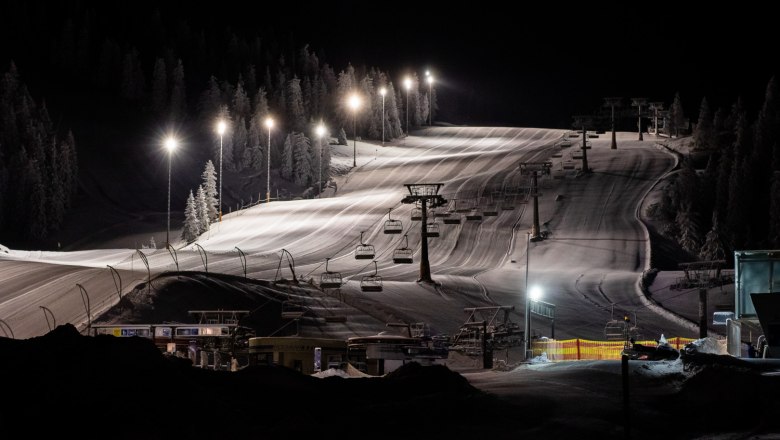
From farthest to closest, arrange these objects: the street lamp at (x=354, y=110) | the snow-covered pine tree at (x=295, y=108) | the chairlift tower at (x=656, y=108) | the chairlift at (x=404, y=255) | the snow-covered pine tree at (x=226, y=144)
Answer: the snow-covered pine tree at (x=295, y=108), the street lamp at (x=354, y=110), the chairlift tower at (x=656, y=108), the snow-covered pine tree at (x=226, y=144), the chairlift at (x=404, y=255)

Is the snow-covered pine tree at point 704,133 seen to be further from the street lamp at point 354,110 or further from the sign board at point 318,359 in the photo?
the sign board at point 318,359

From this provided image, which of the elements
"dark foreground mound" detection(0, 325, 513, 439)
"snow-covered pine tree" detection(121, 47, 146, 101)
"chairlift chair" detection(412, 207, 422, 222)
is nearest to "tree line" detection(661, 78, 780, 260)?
"chairlift chair" detection(412, 207, 422, 222)

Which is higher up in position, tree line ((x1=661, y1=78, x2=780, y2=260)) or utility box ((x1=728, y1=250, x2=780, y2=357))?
tree line ((x1=661, y1=78, x2=780, y2=260))

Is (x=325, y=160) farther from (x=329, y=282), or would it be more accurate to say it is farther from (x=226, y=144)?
(x=329, y=282)

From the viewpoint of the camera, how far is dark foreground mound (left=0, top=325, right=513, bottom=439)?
1755 cm

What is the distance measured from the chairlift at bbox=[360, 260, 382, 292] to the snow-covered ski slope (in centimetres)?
55

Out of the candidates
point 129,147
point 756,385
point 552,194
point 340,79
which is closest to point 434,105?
point 340,79

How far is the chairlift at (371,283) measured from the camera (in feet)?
190

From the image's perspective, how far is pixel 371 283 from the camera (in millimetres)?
62406

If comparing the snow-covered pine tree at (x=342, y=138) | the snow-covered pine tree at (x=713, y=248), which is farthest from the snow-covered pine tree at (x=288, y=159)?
the snow-covered pine tree at (x=713, y=248)

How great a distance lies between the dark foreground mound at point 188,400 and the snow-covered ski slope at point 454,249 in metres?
27.1

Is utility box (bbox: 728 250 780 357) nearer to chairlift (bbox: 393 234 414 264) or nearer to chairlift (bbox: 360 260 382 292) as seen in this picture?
chairlift (bbox: 360 260 382 292)

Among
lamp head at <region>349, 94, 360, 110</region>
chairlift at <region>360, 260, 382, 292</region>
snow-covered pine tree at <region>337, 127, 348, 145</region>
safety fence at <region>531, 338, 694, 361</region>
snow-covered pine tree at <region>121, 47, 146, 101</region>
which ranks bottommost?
safety fence at <region>531, 338, 694, 361</region>

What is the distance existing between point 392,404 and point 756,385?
6.84 metres
